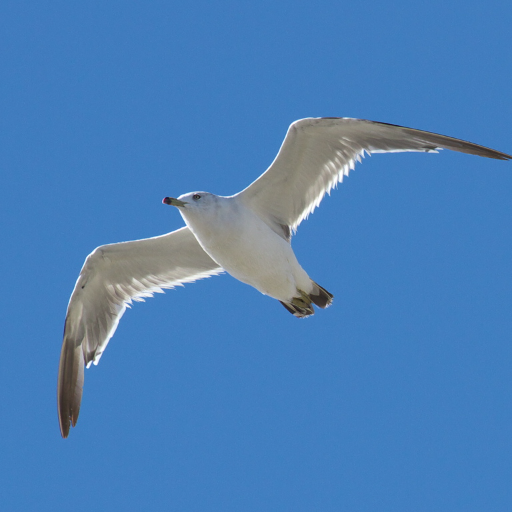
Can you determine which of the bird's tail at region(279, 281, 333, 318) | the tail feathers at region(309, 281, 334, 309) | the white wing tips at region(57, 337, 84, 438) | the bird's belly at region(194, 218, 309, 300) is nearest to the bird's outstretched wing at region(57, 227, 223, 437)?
the white wing tips at region(57, 337, 84, 438)

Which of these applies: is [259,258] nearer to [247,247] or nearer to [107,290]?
[247,247]

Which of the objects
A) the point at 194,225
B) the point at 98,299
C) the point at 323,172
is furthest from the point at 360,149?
the point at 98,299

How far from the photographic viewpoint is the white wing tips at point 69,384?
425 inches

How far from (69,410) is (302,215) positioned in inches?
162

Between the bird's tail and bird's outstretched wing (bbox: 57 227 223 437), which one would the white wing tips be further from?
the bird's tail

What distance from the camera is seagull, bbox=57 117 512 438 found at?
942cm

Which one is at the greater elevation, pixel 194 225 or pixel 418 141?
pixel 418 141

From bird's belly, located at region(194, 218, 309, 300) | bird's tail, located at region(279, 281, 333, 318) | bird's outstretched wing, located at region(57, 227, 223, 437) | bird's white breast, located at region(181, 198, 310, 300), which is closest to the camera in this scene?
bird's white breast, located at region(181, 198, 310, 300)

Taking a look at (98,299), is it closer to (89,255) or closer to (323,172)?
(89,255)

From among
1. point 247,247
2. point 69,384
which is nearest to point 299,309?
point 247,247

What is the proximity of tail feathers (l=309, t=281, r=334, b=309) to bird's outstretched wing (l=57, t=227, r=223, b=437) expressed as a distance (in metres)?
1.54

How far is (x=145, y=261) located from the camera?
10859 mm

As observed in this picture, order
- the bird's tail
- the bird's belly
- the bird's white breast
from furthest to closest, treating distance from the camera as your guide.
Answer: the bird's tail → the bird's belly → the bird's white breast

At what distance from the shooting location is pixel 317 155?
988 cm
